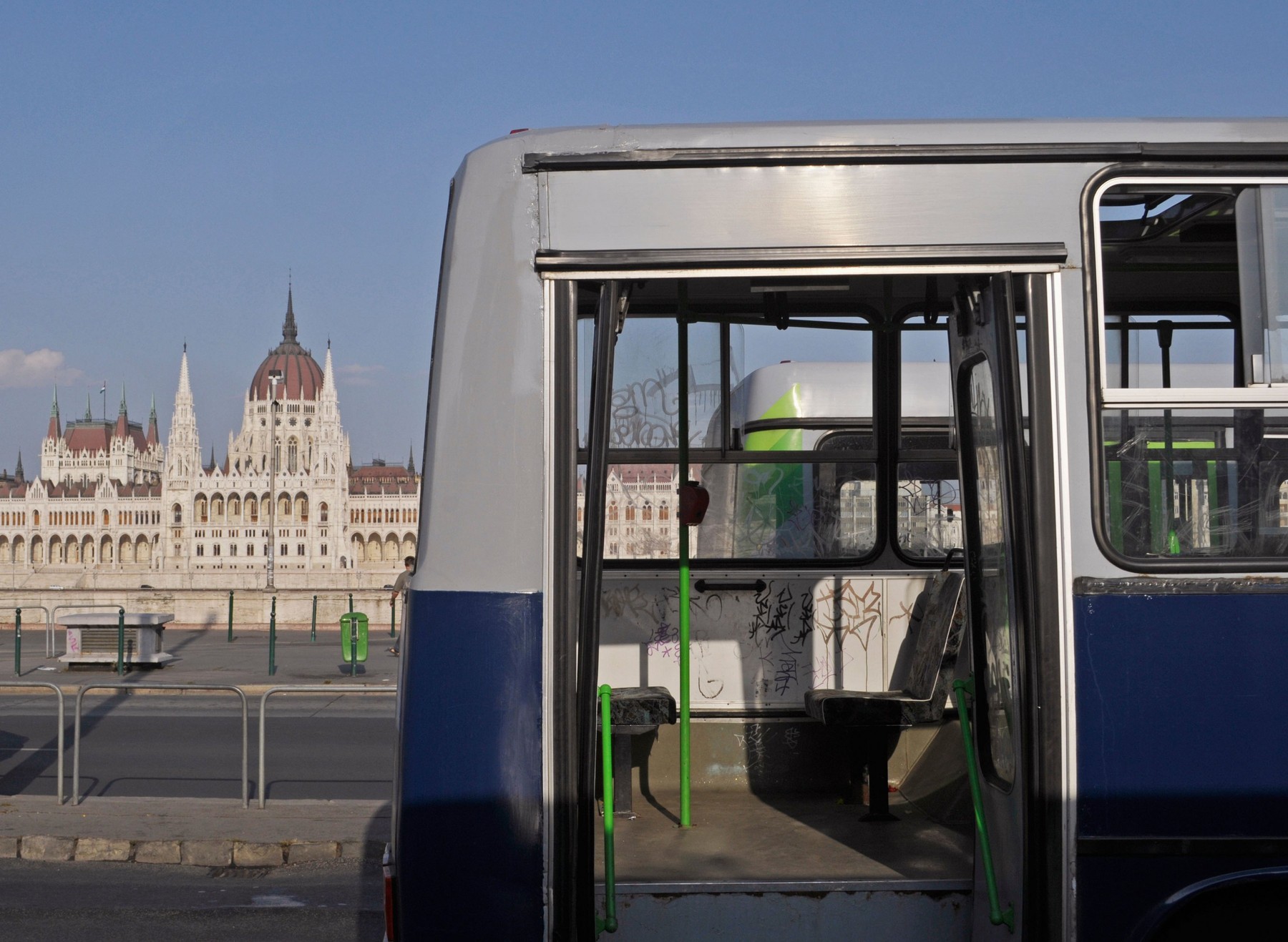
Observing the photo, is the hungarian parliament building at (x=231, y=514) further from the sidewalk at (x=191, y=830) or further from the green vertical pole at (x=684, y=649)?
the green vertical pole at (x=684, y=649)

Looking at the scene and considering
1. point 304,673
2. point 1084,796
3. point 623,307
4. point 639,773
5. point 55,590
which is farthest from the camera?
point 55,590

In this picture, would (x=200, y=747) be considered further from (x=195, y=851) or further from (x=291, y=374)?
(x=291, y=374)

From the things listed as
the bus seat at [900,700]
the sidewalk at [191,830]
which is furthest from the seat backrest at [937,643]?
the sidewalk at [191,830]

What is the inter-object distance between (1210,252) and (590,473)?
208 centimetres

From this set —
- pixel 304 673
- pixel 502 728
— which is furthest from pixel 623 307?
pixel 304 673

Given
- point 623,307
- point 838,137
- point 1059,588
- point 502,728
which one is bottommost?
point 502,728

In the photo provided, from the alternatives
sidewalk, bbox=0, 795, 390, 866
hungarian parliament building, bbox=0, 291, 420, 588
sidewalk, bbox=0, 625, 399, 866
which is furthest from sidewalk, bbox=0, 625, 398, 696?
hungarian parliament building, bbox=0, 291, 420, 588

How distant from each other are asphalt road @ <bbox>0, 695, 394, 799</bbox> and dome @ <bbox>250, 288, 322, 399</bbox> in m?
156

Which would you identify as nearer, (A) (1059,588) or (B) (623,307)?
(A) (1059,588)

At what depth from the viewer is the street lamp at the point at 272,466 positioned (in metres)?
90.4

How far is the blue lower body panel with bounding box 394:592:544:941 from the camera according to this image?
10.1 ft

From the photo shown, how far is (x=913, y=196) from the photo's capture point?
321 centimetres

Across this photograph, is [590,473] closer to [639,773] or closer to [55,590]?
[639,773]

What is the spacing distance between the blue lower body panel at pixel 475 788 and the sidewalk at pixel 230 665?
508 inches
